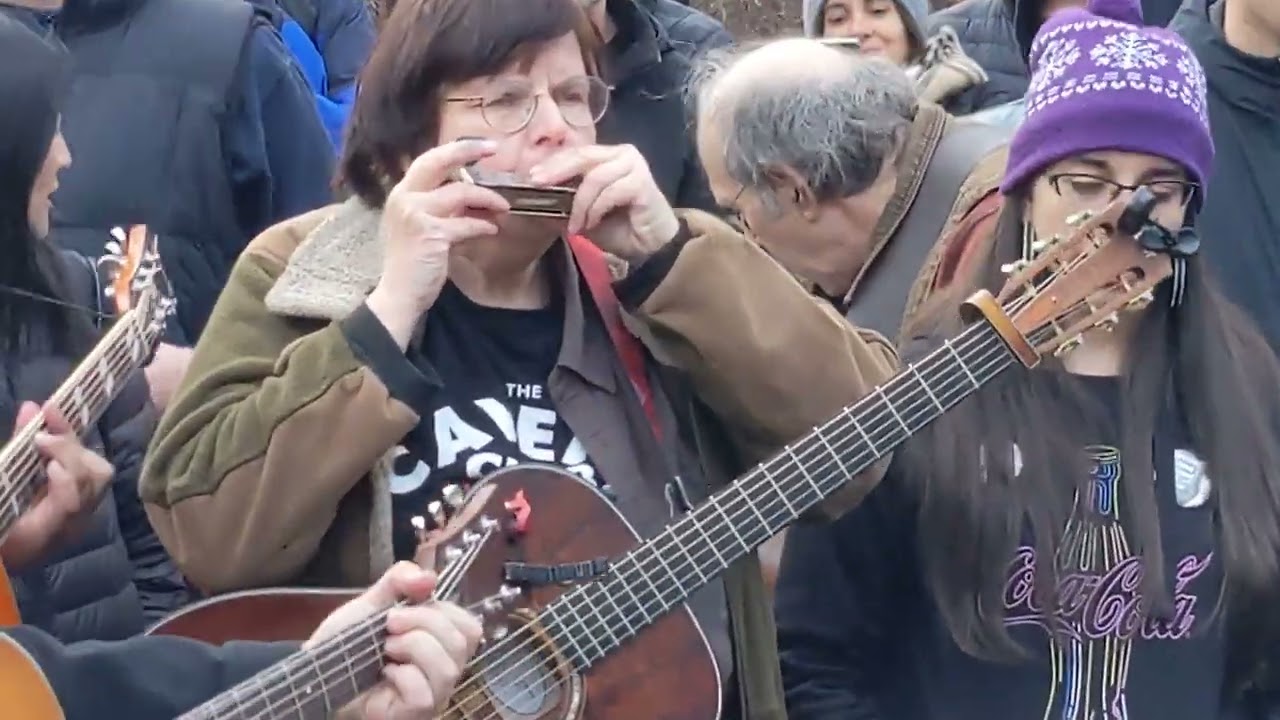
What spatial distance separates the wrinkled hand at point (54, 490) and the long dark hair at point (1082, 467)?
A: 101 cm

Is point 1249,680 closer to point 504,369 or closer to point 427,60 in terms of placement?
point 504,369

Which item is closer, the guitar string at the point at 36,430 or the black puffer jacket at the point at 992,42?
the guitar string at the point at 36,430

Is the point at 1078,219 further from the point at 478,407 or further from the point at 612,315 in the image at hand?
the point at 478,407

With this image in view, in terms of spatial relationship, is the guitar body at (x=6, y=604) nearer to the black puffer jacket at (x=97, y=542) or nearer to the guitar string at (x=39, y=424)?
the guitar string at (x=39, y=424)

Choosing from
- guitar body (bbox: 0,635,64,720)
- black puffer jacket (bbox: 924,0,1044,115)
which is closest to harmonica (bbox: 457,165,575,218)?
guitar body (bbox: 0,635,64,720)

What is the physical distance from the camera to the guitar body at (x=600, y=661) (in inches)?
88.7

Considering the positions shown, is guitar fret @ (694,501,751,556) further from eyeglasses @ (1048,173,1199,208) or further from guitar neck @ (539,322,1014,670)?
eyeglasses @ (1048,173,1199,208)

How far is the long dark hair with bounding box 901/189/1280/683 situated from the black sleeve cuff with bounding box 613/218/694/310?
36 cm

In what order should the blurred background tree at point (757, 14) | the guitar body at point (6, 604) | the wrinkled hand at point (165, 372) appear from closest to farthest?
1. the guitar body at point (6, 604)
2. the wrinkled hand at point (165, 372)
3. the blurred background tree at point (757, 14)

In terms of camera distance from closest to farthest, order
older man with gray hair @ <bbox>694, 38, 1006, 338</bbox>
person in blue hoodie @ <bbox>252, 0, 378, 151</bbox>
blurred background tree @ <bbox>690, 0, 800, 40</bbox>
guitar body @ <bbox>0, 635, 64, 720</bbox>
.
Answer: guitar body @ <bbox>0, 635, 64, 720</bbox>, older man with gray hair @ <bbox>694, 38, 1006, 338</bbox>, person in blue hoodie @ <bbox>252, 0, 378, 151</bbox>, blurred background tree @ <bbox>690, 0, 800, 40</bbox>

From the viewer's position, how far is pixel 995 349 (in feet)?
7.70

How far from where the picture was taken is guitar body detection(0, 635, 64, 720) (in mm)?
1745

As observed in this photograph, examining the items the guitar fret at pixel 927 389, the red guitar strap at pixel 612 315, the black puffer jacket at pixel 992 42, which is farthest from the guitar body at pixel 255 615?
the black puffer jacket at pixel 992 42

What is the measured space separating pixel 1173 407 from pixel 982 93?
219 centimetres
